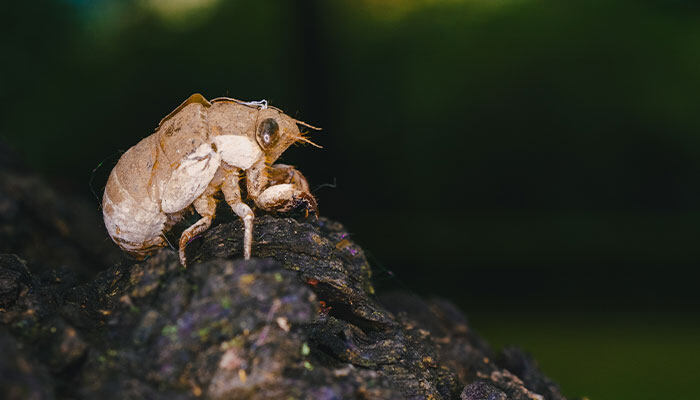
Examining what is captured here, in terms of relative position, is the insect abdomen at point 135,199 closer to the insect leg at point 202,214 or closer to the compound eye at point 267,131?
the insect leg at point 202,214

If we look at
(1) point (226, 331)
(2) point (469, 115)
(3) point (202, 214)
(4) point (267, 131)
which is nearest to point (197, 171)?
(3) point (202, 214)

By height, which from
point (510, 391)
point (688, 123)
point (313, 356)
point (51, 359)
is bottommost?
point (51, 359)

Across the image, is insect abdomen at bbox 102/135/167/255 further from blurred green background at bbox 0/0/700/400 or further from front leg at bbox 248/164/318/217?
blurred green background at bbox 0/0/700/400

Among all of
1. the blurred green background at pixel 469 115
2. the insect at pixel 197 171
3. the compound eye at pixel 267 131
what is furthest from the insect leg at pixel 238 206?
the blurred green background at pixel 469 115

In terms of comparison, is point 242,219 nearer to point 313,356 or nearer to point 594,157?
point 313,356

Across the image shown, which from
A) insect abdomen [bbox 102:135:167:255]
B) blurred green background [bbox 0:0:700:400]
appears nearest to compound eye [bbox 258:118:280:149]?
insect abdomen [bbox 102:135:167:255]

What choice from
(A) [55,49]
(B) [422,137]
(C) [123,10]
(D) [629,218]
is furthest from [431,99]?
(A) [55,49]
